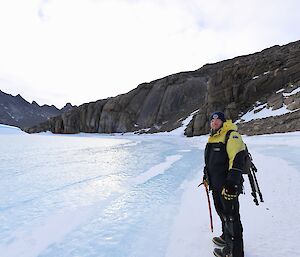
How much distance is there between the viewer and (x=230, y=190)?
328 centimetres

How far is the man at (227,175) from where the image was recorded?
3.28 m

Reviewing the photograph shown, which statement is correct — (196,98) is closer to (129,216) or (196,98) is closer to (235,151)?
(129,216)

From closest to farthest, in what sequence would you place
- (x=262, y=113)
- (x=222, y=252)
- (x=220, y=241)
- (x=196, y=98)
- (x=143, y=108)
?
(x=222, y=252) → (x=220, y=241) → (x=262, y=113) → (x=196, y=98) → (x=143, y=108)

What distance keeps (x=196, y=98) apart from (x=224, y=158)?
76332mm

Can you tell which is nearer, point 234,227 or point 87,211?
point 234,227

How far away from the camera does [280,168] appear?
9.94 m

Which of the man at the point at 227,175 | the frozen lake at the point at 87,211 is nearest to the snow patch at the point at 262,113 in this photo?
the frozen lake at the point at 87,211

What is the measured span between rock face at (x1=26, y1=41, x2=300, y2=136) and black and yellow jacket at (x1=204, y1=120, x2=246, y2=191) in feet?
101

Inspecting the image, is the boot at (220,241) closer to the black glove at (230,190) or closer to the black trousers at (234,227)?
the black trousers at (234,227)

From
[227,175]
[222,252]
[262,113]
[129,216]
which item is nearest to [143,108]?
[262,113]

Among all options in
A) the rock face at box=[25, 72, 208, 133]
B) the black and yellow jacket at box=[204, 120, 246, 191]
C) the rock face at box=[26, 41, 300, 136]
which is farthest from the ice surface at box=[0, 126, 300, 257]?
the rock face at box=[25, 72, 208, 133]

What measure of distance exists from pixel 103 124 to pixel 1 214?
81407 mm

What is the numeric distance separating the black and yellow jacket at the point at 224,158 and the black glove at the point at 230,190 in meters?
0.05

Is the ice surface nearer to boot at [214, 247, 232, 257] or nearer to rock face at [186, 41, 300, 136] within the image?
boot at [214, 247, 232, 257]
